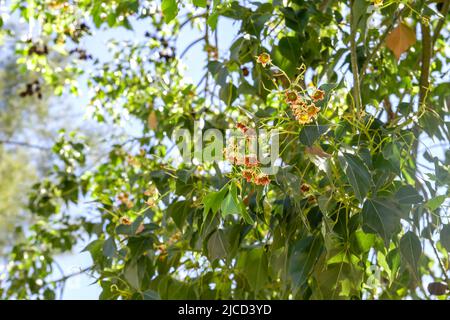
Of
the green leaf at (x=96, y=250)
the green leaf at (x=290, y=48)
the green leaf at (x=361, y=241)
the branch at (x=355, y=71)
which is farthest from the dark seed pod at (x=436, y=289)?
the green leaf at (x=96, y=250)

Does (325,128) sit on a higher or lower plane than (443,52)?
lower

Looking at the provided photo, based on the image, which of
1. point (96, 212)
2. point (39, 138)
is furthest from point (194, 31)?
point (39, 138)

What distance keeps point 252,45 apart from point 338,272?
20.1 inches

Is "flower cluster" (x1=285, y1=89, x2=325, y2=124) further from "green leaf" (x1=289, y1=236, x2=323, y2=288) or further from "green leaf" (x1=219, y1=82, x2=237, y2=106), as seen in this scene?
"green leaf" (x1=219, y1=82, x2=237, y2=106)

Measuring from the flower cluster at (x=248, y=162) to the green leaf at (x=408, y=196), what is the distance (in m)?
0.19

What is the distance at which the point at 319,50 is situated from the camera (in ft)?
5.49

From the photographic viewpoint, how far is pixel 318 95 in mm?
1101

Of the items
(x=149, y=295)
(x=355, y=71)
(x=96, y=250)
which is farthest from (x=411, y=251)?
(x=96, y=250)

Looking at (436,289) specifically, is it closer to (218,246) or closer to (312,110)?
(218,246)

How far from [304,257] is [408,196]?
0.66ft

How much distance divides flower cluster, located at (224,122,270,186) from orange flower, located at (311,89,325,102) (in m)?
0.10

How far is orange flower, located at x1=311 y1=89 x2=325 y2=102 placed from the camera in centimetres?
110

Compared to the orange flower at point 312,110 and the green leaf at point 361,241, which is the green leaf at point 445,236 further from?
the orange flower at point 312,110
